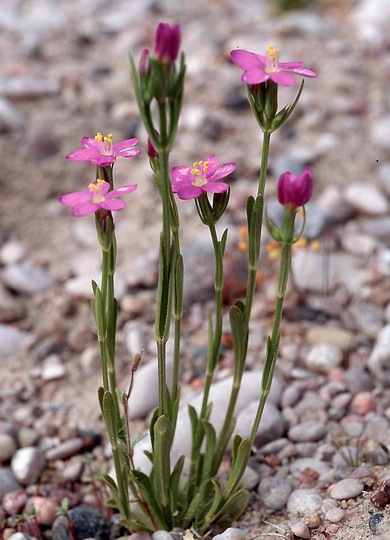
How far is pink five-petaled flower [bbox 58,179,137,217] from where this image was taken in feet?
4.02

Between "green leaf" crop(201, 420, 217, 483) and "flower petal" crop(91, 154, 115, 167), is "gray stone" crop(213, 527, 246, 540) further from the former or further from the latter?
"flower petal" crop(91, 154, 115, 167)

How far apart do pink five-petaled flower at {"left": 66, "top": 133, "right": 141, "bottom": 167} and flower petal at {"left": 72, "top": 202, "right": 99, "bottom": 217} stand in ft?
0.29

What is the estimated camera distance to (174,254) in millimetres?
1285

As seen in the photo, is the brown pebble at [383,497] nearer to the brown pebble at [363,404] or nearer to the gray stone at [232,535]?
the gray stone at [232,535]

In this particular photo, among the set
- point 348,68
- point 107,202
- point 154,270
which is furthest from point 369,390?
point 348,68

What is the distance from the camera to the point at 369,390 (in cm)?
200

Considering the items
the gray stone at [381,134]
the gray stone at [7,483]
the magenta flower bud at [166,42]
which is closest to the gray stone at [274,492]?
the gray stone at [7,483]

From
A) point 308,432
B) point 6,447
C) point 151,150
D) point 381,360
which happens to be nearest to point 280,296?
point 151,150

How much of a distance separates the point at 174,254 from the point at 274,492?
65 centimetres

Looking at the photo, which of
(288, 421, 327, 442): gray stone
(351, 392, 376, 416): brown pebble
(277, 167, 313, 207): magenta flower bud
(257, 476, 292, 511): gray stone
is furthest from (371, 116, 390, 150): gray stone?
(277, 167, 313, 207): magenta flower bud

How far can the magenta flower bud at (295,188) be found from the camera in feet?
4.01

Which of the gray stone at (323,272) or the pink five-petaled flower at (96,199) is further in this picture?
the gray stone at (323,272)

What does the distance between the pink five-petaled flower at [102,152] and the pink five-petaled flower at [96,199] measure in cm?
5

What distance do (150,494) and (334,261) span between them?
1210mm
